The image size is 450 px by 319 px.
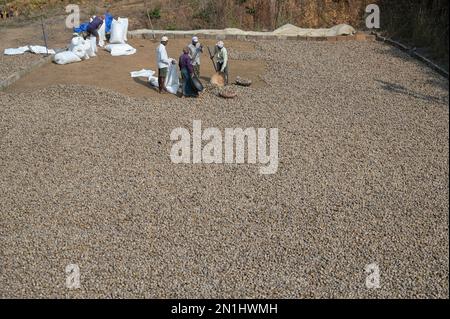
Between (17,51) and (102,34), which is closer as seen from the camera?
→ (17,51)

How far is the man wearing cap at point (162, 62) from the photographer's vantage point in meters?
10.3

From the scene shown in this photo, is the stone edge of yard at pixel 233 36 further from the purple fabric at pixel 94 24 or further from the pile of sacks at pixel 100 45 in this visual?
the purple fabric at pixel 94 24

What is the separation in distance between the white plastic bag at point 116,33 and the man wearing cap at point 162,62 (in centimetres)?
425

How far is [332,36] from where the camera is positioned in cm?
1469

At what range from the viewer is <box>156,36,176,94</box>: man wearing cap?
10.3 metres

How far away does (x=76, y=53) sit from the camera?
12.9 m

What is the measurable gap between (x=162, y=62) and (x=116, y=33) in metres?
4.51

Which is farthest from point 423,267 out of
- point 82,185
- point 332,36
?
point 332,36

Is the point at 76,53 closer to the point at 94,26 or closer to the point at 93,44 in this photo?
the point at 93,44

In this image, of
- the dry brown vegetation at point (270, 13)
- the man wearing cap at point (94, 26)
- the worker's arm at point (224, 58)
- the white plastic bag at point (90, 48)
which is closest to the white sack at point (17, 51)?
the man wearing cap at point (94, 26)

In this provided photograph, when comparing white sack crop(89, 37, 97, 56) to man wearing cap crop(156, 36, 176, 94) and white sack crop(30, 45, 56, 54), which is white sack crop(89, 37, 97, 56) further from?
man wearing cap crop(156, 36, 176, 94)

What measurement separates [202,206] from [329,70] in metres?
7.13

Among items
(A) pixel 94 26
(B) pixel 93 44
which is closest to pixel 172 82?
(B) pixel 93 44

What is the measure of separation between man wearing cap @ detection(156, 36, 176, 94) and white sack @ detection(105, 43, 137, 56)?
11.6 feet
